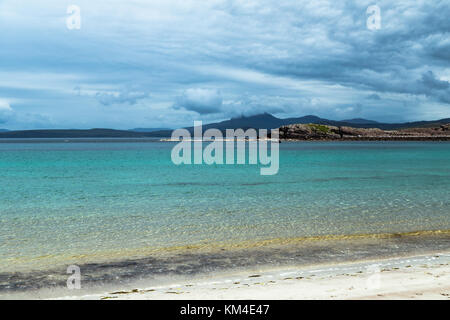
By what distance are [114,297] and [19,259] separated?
5931mm

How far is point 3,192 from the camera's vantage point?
32281mm

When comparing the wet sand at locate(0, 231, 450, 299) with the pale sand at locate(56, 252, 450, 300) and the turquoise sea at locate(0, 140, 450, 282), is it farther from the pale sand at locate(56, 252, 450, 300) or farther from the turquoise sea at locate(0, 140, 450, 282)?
the turquoise sea at locate(0, 140, 450, 282)

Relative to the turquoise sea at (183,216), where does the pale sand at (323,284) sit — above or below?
above

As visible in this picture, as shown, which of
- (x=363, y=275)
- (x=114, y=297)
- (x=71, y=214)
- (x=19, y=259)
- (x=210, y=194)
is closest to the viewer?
(x=114, y=297)

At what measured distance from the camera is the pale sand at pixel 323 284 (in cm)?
913

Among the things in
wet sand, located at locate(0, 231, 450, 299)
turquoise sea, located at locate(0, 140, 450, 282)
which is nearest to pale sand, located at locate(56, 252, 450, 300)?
wet sand, located at locate(0, 231, 450, 299)

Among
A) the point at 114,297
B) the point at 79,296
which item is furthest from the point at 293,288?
the point at 79,296

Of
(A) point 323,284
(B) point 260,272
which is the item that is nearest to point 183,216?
(B) point 260,272

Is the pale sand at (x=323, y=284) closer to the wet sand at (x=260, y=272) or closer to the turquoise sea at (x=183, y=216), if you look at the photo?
the wet sand at (x=260, y=272)

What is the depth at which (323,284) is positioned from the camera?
33.0 ft

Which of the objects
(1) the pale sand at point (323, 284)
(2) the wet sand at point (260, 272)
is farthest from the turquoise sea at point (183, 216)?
(1) the pale sand at point (323, 284)

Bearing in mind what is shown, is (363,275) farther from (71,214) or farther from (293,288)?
(71,214)

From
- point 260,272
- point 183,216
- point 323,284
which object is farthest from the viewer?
point 183,216

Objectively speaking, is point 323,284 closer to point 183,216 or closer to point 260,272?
point 260,272
